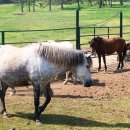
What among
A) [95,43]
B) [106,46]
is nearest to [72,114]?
[95,43]

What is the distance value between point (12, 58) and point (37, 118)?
3.80 feet

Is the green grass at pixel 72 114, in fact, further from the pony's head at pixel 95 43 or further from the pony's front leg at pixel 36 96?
the pony's head at pixel 95 43

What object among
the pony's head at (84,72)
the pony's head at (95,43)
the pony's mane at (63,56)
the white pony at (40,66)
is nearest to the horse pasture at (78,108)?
the white pony at (40,66)

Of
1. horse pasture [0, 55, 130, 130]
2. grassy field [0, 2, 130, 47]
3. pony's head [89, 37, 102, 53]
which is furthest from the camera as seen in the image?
grassy field [0, 2, 130, 47]

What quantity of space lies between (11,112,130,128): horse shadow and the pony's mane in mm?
1058

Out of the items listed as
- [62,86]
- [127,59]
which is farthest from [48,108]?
[127,59]

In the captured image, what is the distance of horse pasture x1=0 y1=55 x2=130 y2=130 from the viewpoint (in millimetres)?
6703

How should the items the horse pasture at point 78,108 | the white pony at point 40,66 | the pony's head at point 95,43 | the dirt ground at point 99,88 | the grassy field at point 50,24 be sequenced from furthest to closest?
the grassy field at point 50,24
the pony's head at point 95,43
the dirt ground at point 99,88
the horse pasture at point 78,108
the white pony at point 40,66

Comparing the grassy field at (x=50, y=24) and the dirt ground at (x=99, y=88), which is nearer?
the dirt ground at (x=99, y=88)

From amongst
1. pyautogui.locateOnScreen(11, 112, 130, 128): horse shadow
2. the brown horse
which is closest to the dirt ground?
the brown horse

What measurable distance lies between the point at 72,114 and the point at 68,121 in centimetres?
47

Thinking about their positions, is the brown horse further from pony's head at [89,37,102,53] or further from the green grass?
the green grass

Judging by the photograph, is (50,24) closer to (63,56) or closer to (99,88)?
(99,88)

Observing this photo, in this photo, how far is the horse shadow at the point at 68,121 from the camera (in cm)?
676
